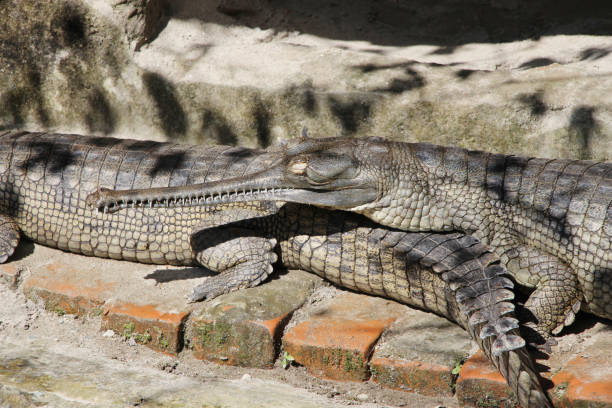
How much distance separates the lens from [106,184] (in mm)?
4613

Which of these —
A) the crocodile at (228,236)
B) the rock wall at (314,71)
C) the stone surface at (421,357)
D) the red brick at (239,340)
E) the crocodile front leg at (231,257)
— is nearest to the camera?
the stone surface at (421,357)

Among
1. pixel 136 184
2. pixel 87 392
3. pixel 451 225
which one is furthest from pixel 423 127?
pixel 87 392

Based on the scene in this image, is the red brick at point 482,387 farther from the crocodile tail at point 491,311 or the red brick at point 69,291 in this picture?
the red brick at point 69,291

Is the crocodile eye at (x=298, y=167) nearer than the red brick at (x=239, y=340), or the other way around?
the red brick at (x=239, y=340)

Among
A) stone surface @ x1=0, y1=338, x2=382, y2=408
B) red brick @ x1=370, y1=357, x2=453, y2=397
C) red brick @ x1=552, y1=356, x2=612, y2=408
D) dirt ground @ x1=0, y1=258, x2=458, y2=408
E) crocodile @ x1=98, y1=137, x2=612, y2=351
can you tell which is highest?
crocodile @ x1=98, y1=137, x2=612, y2=351

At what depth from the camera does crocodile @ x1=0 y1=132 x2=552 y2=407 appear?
11.1 feet

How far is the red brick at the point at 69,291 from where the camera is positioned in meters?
4.08

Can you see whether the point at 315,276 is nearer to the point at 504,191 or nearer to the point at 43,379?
the point at 504,191

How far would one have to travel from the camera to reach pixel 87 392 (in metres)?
3.27

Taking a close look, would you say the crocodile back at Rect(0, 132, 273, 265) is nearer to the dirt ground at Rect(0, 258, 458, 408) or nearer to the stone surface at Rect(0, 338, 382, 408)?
the dirt ground at Rect(0, 258, 458, 408)

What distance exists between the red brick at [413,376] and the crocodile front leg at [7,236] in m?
2.90

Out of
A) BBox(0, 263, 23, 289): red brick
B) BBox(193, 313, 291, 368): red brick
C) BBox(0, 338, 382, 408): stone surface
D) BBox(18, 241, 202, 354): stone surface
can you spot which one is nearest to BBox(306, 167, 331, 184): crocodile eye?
BBox(193, 313, 291, 368): red brick

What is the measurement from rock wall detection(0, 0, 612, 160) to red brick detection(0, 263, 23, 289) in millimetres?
1729


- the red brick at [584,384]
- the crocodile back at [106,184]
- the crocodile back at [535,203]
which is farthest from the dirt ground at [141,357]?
the crocodile back at [535,203]
